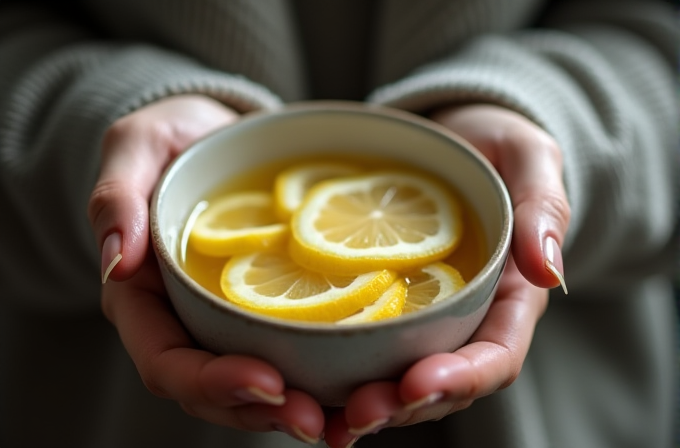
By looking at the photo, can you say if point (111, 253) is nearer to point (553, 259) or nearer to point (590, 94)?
point (553, 259)

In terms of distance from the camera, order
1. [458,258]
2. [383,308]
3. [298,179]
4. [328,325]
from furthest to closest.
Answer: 1. [298,179]
2. [458,258]
3. [383,308]
4. [328,325]

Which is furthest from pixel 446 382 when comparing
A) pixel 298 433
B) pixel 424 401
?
pixel 298 433

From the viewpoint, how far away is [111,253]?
58cm

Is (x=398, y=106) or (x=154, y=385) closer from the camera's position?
(x=154, y=385)

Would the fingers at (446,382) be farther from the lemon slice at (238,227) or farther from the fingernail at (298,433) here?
the lemon slice at (238,227)

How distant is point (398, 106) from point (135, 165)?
15.4 inches

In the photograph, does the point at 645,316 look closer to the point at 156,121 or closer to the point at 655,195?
the point at 655,195

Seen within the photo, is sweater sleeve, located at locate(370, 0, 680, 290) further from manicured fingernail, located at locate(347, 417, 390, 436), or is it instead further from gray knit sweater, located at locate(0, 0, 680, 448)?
manicured fingernail, located at locate(347, 417, 390, 436)

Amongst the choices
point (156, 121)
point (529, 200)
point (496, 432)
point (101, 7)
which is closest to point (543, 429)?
point (496, 432)

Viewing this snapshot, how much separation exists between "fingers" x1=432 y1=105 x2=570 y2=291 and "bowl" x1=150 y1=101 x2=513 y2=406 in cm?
3

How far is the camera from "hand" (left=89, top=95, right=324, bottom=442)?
0.50 metres

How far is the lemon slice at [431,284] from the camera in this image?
0.59 meters

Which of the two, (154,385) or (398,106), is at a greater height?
(398,106)

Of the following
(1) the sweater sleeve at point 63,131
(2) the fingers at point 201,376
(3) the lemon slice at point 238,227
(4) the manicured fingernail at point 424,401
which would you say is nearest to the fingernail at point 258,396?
(2) the fingers at point 201,376
